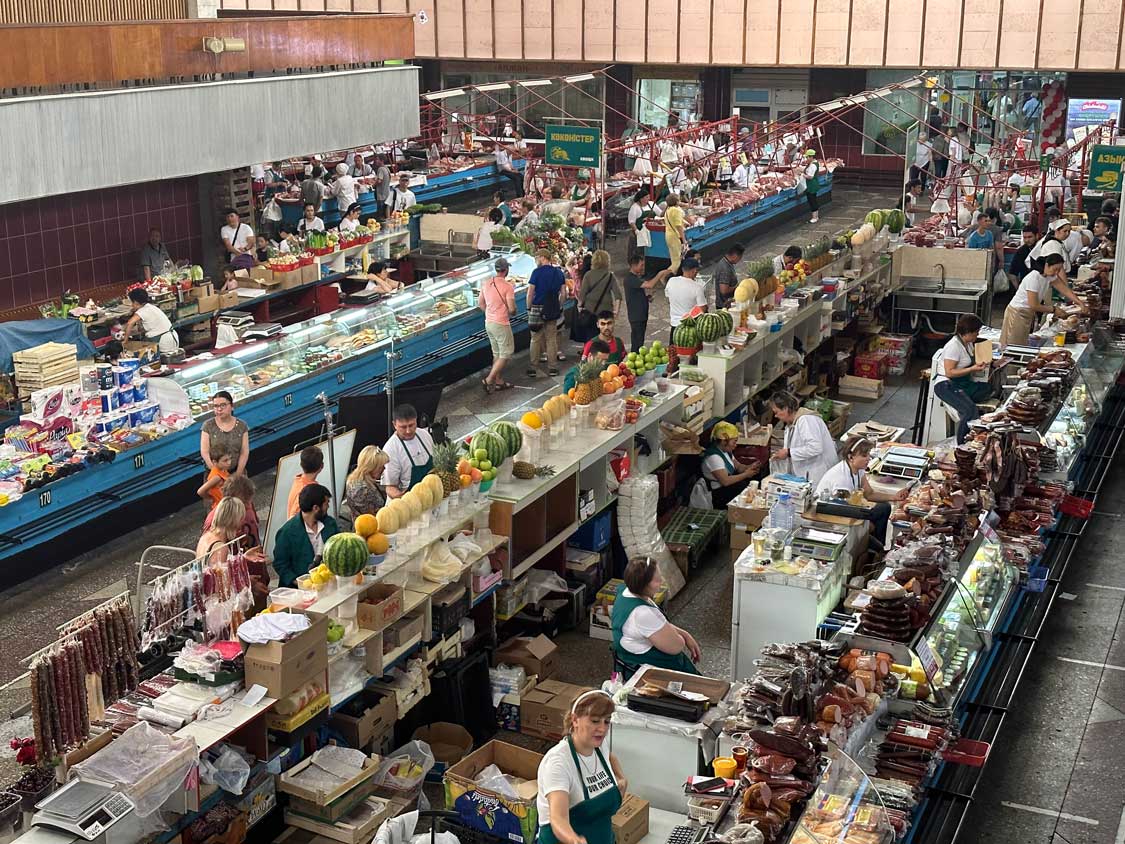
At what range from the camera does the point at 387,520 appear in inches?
318

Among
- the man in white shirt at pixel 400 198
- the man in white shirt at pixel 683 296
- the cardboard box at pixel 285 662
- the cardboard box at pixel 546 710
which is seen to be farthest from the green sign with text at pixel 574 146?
the cardboard box at pixel 285 662

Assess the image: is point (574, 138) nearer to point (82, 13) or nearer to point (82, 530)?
point (82, 13)

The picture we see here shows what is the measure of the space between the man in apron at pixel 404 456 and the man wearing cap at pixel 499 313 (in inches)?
215

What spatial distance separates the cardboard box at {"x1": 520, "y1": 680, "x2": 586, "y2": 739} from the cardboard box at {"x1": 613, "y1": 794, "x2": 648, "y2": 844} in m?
1.60

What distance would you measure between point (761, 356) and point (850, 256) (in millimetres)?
3638

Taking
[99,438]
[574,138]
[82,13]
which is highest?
[82,13]

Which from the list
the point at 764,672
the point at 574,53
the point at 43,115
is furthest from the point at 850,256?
the point at 574,53

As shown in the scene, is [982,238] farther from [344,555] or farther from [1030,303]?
[344,555]

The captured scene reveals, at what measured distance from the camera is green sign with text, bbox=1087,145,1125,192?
2064cm

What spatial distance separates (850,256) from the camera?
16234mm

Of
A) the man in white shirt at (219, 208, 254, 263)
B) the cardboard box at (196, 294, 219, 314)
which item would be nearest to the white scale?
the cardboard box at (196, 294, 219, 314)

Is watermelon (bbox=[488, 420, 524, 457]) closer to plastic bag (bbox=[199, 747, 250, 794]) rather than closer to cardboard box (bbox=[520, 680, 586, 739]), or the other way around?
cardboard box (bbox=[520, 680, 586, 739])

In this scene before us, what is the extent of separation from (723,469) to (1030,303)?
465 cm

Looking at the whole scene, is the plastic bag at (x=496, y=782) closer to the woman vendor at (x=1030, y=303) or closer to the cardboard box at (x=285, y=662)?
the cardboard box at (x=285, y=662)
